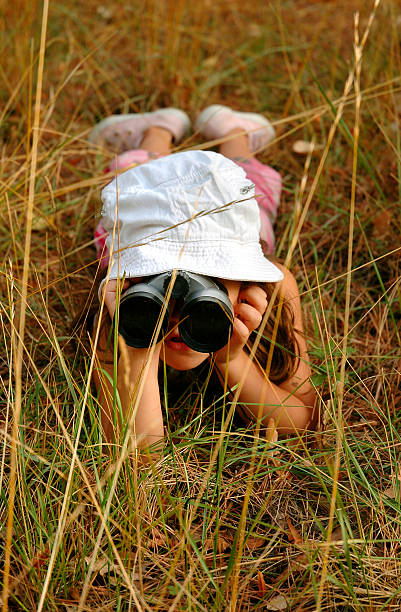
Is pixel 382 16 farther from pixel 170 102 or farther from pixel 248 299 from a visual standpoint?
pixel 248 299

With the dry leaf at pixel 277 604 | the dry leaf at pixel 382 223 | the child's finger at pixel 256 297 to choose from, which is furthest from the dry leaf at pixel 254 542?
the dry leaf at pixel 382 223

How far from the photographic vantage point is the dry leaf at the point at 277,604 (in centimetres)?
139

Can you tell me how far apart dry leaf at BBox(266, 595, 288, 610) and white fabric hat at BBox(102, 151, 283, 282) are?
0.77m

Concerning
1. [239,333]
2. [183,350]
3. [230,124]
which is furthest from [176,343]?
[230,124]

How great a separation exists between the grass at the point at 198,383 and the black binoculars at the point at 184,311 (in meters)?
0.20

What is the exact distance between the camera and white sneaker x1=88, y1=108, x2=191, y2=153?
9.25 feet

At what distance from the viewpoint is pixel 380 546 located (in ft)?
4.95

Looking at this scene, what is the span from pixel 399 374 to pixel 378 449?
0.88 ft

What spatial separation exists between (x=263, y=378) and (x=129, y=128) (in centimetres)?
150

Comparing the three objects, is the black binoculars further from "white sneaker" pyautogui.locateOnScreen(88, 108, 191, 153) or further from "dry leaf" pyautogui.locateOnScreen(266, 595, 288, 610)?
"white sneaker" pyautogui.locateOnScreen(88, 108, 191, 153)

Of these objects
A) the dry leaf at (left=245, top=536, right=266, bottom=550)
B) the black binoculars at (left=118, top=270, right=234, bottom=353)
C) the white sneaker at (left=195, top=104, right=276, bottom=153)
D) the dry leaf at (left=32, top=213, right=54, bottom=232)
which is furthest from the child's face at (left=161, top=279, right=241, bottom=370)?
the white sneaker at (left=195, top=104, right=276, bottom=153)

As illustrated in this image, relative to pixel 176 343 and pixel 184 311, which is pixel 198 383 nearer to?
pixel 176 343

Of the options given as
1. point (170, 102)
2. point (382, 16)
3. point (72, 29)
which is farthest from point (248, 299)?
point (72, 29)

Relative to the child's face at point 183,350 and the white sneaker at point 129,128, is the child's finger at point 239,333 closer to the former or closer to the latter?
the child's face at point 183,350
